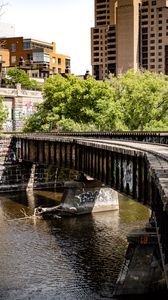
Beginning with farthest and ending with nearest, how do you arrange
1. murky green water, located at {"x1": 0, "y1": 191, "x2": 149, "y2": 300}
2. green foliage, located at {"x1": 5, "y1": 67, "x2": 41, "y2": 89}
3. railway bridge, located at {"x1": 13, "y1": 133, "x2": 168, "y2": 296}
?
green foliage, located at {"x1": 5, "y1": 67, "x2": 41, "y2": 89}
murky green water, located at {"x1": 0, "y1": 191, "x2": 149, "y2": 300}
railway bridge, located at {"x1": 13, "y1": 133, "x2": 168, "y2": 296}

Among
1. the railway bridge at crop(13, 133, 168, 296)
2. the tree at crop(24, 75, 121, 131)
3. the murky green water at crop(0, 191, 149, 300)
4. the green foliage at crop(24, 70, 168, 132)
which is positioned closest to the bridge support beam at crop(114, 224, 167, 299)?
the murky green water at crop(0, 191, 149, 300)

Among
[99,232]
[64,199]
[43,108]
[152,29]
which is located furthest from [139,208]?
[152,29]

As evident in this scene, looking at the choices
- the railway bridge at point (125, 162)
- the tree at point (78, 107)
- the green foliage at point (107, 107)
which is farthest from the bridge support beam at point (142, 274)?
the tree at point (78, 107)

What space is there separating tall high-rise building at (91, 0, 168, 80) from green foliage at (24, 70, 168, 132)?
327 ft

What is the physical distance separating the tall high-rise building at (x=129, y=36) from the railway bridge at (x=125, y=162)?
12315 cm

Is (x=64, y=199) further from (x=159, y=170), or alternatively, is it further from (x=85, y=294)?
(x=159, y=170)

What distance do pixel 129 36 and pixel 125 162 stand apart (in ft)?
488

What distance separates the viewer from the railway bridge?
700 inches

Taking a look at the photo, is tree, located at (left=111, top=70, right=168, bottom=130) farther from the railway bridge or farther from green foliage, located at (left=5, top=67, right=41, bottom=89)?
green foliage, located at (left=5, top=67, right=41, bottom=89)

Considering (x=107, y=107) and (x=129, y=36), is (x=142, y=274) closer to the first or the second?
(x=107, y=107)

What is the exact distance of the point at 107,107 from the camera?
65.3m

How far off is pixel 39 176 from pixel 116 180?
94.4 ft

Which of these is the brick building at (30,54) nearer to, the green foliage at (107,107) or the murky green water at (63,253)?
the green foliage at (107,107)

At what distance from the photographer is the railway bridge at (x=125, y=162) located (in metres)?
17.8
